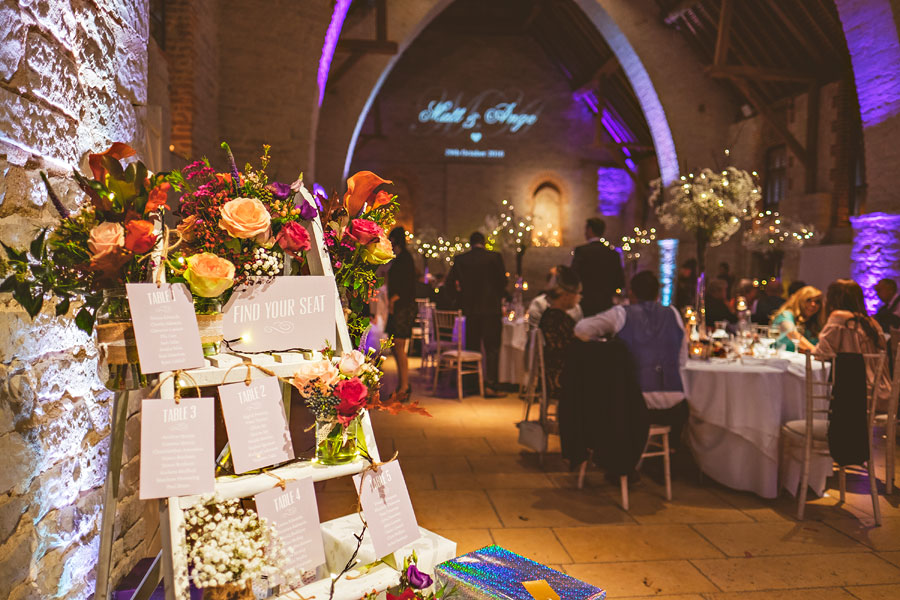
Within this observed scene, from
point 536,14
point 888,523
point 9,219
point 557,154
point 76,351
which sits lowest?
point 888,523

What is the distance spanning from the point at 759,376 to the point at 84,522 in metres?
3.42

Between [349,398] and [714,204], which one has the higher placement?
[714,204]

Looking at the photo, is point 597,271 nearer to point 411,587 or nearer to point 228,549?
point 411,587

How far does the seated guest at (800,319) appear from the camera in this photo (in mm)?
4875

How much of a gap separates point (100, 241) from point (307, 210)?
49 cm

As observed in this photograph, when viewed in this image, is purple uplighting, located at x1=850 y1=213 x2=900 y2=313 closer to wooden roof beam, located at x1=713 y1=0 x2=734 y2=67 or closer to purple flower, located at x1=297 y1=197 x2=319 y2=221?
wooden roof beam, located at x1=713 y1=0 x2=734 y2=67

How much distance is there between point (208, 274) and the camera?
1.42 metres

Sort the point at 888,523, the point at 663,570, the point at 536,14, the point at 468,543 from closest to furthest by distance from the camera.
Result: the point at 663,570, the point at 468,543, the point at 888,523, the point at 536,14

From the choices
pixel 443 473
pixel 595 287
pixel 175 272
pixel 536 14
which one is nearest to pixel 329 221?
pixel 175 272

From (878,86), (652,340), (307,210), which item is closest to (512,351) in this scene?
(652,340)

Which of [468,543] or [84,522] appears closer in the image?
[84,522]

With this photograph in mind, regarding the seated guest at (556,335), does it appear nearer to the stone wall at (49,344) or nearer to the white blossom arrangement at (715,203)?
the white blossom arrangement at (715,203)

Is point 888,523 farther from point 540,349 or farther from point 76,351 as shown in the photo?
point 76,351

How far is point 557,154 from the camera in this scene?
17031 millimetres
